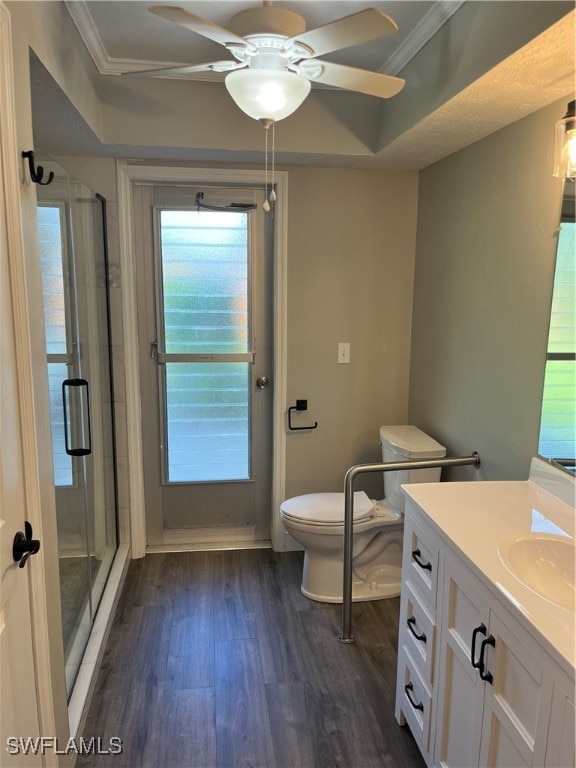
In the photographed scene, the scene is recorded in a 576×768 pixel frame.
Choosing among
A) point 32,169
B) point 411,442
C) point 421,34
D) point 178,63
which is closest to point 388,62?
point 421,34

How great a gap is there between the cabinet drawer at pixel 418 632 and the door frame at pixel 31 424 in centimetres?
110

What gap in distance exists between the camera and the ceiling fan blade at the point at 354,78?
153cm

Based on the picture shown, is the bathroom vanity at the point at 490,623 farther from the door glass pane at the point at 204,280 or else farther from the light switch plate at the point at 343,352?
the door glass pane at the point at 204,280

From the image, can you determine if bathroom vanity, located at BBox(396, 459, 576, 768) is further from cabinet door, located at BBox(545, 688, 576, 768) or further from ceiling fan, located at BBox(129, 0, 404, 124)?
ceiling fan, located at BBox(129, 0, 404, 124)

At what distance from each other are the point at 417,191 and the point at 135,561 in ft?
8.49

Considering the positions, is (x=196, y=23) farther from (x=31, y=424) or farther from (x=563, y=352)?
(x=563, y=352)

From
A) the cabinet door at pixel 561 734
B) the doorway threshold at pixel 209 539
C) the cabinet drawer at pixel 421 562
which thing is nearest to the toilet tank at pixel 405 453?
the cabinet drawer at pixel 421 562

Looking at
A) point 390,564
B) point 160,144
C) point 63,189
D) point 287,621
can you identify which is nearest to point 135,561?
point 287,621

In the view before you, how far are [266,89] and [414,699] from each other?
192 centimetres

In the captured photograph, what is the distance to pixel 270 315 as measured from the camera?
9.91ft

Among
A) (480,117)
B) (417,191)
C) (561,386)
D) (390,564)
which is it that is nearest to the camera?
(561,386)

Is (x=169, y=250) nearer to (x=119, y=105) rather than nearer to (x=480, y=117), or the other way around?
(x=119, y=105)

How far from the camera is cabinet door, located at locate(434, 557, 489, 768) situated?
133 centimetres

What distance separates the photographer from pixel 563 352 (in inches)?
67.2
